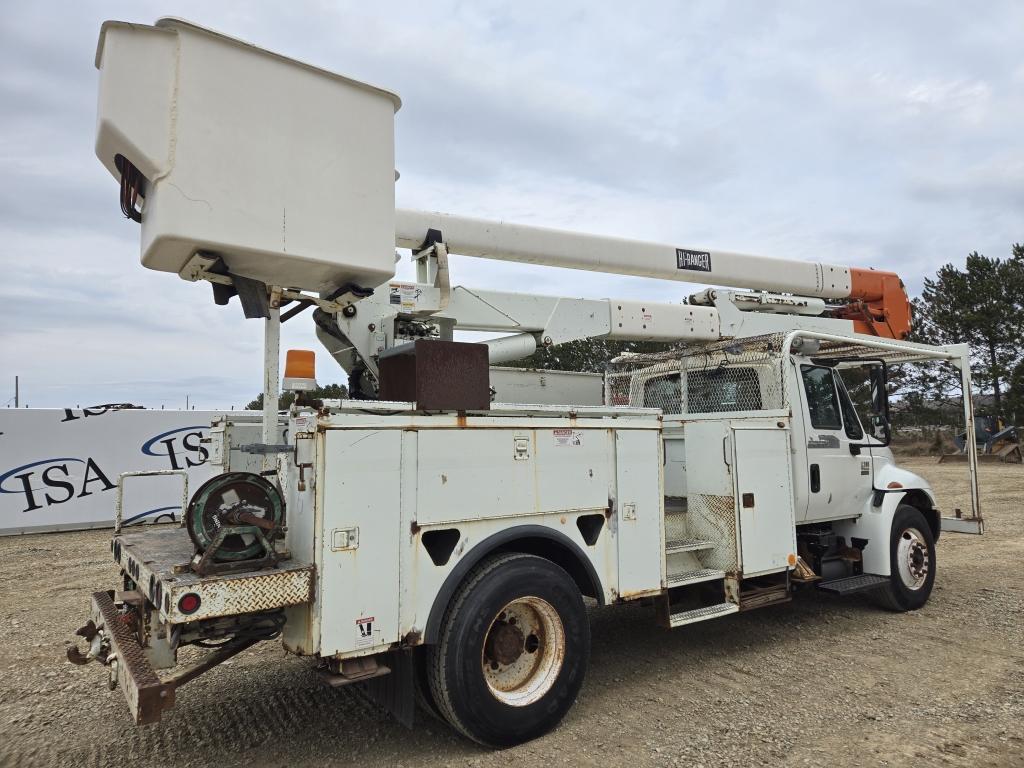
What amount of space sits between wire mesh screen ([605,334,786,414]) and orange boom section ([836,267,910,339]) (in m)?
2.19

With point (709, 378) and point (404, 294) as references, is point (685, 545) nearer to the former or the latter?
point (709, 378)

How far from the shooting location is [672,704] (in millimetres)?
4430

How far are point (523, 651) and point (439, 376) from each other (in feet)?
5.41

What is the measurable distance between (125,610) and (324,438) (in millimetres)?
2024

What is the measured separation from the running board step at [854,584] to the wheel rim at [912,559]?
0.33 metres

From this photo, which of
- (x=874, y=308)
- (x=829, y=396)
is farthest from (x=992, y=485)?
(x=829, y=396)

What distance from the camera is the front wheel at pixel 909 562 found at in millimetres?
6414

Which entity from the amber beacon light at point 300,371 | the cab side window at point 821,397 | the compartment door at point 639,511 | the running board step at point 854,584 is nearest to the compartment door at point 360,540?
the amber beacon light at point 300,371

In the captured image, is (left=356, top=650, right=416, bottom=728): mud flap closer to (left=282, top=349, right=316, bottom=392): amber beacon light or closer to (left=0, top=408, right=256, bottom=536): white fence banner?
(left=282, top=349, right=316, bottom=392): amber beacon light

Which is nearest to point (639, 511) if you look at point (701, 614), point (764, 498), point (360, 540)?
point (701, 614)

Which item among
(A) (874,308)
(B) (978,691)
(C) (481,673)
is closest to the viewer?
(C) (481,673)

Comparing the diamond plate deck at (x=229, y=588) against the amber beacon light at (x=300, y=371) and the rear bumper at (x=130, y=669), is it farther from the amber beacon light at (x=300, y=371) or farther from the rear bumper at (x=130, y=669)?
the amber beacon light at (x=300, y=371)

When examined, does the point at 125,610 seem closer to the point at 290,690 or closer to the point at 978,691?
the point at 290,690

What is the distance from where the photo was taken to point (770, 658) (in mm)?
5332
